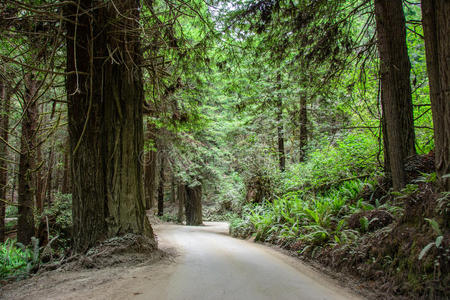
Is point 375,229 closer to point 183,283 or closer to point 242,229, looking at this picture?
point 183,283

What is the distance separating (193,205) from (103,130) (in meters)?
11.9

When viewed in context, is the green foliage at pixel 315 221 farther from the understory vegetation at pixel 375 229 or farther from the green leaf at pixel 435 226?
the green leaf at pixel 435 226

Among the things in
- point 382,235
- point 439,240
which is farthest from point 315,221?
point 439,240

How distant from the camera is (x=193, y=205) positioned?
15.6 meters

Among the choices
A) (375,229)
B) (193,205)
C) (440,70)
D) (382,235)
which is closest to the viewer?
(440,70)

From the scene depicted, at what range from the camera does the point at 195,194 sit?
1512 cm

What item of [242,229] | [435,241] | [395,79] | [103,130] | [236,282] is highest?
[395,79]

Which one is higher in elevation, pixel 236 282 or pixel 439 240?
pixel 439 240

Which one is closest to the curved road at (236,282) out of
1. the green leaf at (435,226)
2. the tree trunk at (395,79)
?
the green leaf at (435,226)

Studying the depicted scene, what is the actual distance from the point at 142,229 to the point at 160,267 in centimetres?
88

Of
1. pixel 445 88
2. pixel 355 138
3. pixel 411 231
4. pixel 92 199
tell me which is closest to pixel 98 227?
pixel 92 199

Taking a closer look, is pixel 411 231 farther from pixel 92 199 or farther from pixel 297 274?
pixel 92 199

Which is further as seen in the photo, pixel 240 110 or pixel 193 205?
pixel 193 205

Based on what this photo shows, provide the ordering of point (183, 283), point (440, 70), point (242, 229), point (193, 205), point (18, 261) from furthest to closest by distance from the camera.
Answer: point (193, 205), point (242, 229), point (18, 261), point (440, 70), point (183, 283)
